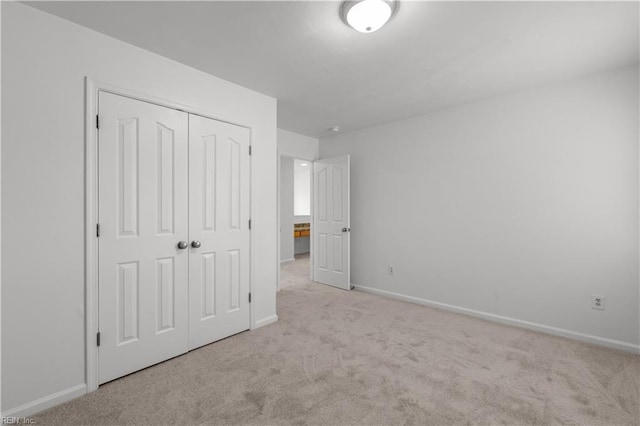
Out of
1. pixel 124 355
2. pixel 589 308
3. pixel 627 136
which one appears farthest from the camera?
pixel 589 308

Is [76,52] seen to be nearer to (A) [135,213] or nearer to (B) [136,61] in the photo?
(B) [136,61]

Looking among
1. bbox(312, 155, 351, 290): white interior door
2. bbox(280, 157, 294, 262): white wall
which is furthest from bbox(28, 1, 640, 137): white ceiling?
bbox(280, 157, 294, 262): white wall

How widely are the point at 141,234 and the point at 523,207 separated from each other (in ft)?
11.8

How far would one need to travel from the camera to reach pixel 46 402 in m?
1.76

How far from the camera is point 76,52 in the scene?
1.89 meters

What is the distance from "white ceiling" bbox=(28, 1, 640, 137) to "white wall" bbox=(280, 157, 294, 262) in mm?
3794

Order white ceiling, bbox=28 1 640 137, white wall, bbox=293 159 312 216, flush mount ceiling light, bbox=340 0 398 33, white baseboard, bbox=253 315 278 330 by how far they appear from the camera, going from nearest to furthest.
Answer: flush mount ceiling light, bbox=340 0 398 33 < white ceiling, bbox=28 1 640 137 < white baseboard, bbox=253 315 278 330 < white wall, bbox=293 159 312 216

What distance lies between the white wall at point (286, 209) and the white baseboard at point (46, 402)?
16.0ft

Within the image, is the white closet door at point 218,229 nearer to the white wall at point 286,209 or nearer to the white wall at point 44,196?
the white wall at point 44,196

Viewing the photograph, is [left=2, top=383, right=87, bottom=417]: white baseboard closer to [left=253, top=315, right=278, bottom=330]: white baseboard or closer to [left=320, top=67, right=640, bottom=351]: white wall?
[left=253, top=315, right=278, bottom=330]: white baseboard

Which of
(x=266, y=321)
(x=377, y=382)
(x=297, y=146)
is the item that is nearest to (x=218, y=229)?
(x=266, y=321)

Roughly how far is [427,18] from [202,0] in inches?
54.3

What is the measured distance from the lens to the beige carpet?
1.71m

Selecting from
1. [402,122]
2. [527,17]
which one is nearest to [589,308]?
[527,17]
